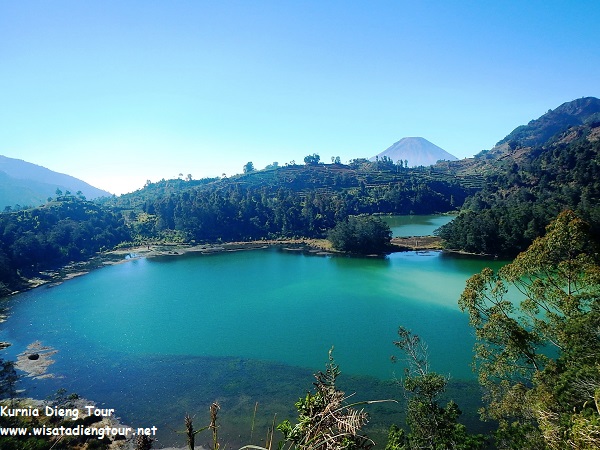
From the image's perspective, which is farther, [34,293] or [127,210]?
[127,210]

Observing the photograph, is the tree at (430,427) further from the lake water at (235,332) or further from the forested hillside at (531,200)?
the forested hillside at (531,200)

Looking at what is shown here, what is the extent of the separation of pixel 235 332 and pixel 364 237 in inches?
1042

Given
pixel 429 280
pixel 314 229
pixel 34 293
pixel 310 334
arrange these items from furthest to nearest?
pixel 314 229
pixel 34 293
pixel 429 280
pixel 310 334

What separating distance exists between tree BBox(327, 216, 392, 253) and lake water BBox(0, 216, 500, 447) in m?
5.38

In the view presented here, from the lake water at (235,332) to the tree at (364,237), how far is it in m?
5.38

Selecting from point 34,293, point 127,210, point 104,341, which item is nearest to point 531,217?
point 104,341

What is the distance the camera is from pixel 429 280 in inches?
1310

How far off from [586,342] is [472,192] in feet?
286

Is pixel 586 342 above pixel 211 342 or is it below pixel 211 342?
above

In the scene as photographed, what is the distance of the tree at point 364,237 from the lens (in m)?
46.9

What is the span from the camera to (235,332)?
24234 millimetres

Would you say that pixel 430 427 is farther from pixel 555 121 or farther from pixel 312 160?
pixel 555 121

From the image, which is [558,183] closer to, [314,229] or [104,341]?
[314,229]

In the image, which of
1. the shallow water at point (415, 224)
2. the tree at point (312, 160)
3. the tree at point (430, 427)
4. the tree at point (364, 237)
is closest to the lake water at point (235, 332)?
the tree at point (430, 427)
